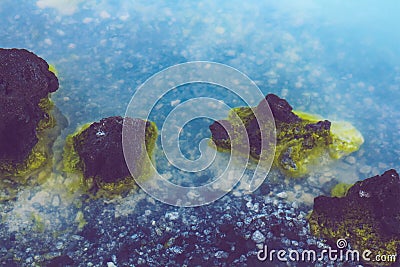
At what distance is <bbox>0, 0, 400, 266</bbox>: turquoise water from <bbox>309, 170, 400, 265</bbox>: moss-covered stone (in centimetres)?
56

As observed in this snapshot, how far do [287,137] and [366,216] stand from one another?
1414 millimetres

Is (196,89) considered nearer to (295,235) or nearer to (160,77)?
(160,77)

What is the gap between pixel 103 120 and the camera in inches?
212

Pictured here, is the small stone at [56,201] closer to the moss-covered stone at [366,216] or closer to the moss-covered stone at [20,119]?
the moss-covered stone at [20,119]

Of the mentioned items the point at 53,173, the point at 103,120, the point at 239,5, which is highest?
the point at 239,5

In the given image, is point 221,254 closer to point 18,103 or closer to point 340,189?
point 340,189

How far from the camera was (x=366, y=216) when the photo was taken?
4.76 meters

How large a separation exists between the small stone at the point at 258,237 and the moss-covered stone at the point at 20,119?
2.78m

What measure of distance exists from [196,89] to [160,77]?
2.01 feet

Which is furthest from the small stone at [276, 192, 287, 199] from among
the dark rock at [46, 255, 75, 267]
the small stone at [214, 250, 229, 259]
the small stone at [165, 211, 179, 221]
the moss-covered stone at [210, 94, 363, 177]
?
the dark rock at [46, 255, 75, 267]

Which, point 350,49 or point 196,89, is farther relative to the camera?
point 350,49

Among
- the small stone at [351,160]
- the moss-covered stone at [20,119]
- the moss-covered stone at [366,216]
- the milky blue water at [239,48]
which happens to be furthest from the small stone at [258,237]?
the moss-covered stone at [20,119]

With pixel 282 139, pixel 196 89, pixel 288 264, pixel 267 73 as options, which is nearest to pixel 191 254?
pixel 288 264

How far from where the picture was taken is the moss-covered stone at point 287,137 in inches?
216
